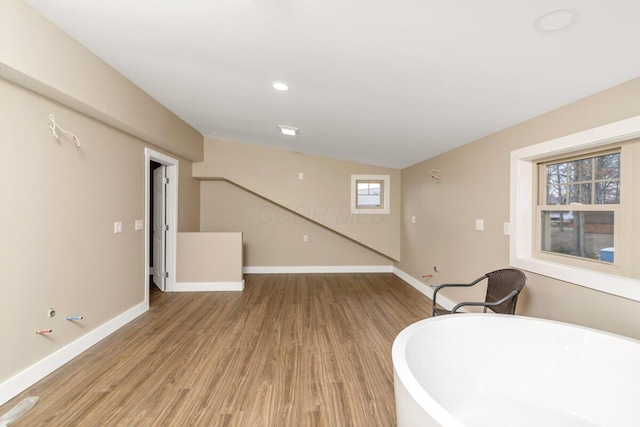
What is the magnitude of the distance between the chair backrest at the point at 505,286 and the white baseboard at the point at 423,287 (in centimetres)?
107

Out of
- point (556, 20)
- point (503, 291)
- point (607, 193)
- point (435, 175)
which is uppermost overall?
point (556, 20)

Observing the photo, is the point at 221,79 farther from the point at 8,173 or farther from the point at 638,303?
the point at 638,303

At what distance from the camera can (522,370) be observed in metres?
1.81

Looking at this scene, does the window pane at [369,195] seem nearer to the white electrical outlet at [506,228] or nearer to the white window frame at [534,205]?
the white electrical outlet at [506,228]

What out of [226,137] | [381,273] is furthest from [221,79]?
[381,273]

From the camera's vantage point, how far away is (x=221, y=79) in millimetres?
2586

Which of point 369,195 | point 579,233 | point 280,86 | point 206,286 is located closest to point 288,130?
point 280,86

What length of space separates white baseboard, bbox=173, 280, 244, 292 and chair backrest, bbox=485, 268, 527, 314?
138 inches

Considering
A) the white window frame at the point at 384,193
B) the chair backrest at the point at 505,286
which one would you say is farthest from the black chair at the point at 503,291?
the white window frame at the point at 384,193

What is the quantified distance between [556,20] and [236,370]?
2956 millimetres

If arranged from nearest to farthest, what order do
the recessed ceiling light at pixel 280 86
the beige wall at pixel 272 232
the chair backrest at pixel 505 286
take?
the chair backrest at pixel 505 286 → the recessed ceiling light at pixel 280 86 → the beige wall at pixel 272 232

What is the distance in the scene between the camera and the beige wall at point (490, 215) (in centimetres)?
184

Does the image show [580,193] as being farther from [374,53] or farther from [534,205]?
[374,53]

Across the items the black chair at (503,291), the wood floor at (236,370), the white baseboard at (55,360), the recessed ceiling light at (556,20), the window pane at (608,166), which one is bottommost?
the wood floor at (236,370)
